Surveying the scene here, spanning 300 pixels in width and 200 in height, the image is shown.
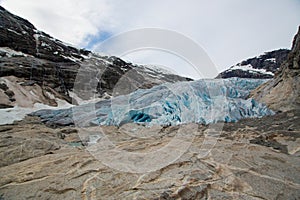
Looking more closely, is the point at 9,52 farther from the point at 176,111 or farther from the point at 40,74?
the point at 176,111

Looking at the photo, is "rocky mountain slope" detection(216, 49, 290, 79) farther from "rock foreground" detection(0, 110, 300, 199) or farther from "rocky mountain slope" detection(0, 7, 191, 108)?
"rock foreground" detection(0, 110, 300, 199)

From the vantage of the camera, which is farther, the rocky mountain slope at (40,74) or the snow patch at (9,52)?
the snow patch at (9,52)

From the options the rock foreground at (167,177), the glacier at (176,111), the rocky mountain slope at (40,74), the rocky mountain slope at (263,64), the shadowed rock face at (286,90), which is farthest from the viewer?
the rocky mountain slope at (263,64)

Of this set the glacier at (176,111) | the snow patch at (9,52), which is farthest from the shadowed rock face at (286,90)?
the snow patch at (9,52)

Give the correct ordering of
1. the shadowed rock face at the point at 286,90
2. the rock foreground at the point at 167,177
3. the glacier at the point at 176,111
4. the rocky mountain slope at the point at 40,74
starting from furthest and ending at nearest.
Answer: the rocky mountain slope at the point at 40,74 → the shadowed rock face at the point at 286,90 → the glacier at the point at 176,111 → the rock foreground at the point at 167,177

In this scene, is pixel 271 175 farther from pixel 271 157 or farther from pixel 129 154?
pixel 129 154

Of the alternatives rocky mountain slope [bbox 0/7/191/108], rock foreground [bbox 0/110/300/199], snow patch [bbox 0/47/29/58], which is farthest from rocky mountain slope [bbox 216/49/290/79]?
rock foreground [bbox 0/110/300/199]

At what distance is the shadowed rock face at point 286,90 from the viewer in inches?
353

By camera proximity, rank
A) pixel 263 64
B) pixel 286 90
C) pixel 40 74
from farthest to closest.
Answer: pixel 263 64
pixel 40 74
pixel 286 90

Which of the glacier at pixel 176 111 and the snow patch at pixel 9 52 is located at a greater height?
the snow patch at pixel 9 52

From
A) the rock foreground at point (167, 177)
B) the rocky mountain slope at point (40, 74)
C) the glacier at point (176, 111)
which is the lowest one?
the rock foreground at point (167, 177)

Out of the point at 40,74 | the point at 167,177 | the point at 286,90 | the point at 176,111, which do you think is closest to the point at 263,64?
the point at 286,90

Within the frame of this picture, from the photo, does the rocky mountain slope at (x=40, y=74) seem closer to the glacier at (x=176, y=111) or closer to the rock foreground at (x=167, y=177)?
the glacier at (x=176, y=111)

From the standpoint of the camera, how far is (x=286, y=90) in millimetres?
9719
